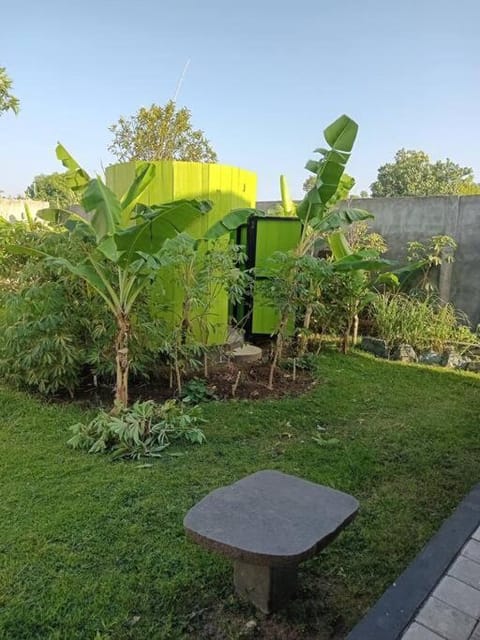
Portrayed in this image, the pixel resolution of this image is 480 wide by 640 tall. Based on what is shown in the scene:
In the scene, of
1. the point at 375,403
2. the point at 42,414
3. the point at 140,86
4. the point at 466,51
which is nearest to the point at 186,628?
the point at 42,414

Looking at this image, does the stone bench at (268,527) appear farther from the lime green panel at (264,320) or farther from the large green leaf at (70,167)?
the lime green panel at (264,320)

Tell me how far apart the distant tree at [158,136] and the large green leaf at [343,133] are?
7.14 metres

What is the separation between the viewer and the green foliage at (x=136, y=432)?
11.3 feet

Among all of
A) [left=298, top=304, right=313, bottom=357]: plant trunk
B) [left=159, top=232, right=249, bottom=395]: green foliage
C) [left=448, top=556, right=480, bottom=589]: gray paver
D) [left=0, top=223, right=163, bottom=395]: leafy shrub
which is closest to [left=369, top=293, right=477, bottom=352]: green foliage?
[left=298, top=304, right=313, bottom=357]: plant trunk

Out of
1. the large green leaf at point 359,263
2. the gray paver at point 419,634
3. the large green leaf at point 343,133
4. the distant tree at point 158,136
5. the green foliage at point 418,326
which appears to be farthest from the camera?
the distant tree at point 158,136

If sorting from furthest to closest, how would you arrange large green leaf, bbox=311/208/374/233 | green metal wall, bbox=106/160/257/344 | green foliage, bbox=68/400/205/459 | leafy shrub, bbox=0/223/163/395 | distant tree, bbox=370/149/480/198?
distant tree, bbox=370/149/480/198
large green leaf, bbox=311/208/374/233
green metal wall, bbox=106/160/257/344
leafy shrub, bbox=0/223/163/395
green foliage, bbox=68/400/205/459

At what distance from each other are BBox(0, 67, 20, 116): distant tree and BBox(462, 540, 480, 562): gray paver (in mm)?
6775

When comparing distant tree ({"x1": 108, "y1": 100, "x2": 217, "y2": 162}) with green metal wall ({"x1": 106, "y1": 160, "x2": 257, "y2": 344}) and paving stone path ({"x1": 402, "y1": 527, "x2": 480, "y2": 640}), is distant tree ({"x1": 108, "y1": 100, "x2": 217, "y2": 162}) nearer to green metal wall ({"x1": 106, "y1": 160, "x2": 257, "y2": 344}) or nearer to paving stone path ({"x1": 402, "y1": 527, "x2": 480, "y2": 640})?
green metal wall ({"x1": 106, "y1": 160, "x2": 257, "y2": 344})

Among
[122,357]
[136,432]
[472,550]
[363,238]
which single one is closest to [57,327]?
[122,357]

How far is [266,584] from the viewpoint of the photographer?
188cm

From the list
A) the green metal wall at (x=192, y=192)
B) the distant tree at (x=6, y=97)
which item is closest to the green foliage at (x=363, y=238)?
the green metal wall at (x=192, y=192)

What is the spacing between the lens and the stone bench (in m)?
1.67

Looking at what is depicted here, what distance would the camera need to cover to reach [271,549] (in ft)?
5.44

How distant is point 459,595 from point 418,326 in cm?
498
